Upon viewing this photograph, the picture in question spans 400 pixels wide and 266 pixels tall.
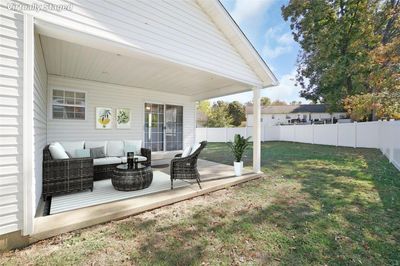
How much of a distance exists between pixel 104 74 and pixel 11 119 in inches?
157

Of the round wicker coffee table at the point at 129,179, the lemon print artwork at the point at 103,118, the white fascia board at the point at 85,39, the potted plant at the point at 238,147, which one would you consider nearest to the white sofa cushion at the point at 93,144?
the lemon print artwork at the point at 103,118

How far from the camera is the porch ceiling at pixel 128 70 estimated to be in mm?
4033

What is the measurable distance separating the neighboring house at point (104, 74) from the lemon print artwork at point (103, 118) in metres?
0.11

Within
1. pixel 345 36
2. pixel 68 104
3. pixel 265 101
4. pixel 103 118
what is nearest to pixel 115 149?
pixel 103 118

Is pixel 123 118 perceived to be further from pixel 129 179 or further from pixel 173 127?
pixel 129 179

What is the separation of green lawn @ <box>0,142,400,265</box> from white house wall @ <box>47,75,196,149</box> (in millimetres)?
4476

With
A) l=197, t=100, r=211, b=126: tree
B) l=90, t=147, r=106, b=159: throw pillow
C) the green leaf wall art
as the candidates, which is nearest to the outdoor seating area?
l=90, t=147, r=106, b=159: throw pillow

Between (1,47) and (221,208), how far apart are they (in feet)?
12.6

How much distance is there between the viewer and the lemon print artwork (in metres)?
6.66

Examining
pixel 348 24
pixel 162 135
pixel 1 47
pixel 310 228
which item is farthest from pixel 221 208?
pixel 348 24

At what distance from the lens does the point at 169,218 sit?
3.15m

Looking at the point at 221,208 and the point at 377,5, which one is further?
the point at 377,5

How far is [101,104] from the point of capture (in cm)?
672

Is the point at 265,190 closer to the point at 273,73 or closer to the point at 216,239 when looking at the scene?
the point at 216,239
